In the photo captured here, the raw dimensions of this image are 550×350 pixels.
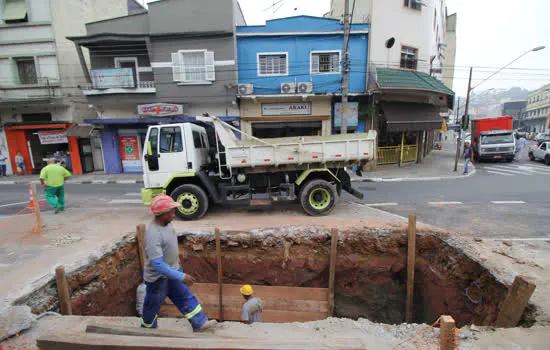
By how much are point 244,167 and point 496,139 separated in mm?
19439

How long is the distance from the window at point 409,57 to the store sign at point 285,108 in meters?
6.56

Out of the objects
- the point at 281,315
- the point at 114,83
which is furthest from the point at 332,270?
the point at 114,83

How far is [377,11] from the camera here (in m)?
14.5

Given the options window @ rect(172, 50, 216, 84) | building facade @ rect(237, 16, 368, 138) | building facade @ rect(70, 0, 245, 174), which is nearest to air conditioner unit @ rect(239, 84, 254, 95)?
building facade @ rect(237, 16, 368, 138)

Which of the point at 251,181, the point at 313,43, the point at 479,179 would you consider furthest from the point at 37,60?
the point at 479,179

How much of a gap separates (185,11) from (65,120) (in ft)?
33.3

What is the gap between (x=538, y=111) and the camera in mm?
50094

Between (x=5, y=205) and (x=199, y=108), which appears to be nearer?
(x=5, y=205)

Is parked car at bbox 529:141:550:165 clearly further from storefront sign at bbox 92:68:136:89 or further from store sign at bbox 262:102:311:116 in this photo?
storefront sign at bbox 92:68:136:89

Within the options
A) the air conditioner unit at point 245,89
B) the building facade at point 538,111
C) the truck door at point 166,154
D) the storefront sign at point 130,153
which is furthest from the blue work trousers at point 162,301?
the building facade at point 538,111

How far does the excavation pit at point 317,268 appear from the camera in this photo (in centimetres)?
524

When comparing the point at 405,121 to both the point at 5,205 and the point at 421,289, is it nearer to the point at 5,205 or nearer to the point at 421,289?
the point at 421,289

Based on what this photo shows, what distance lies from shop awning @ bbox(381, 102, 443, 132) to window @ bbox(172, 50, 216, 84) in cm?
1004

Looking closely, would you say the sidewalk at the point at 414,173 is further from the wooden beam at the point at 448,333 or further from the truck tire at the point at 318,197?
the wooden beam at the point at 448,333
